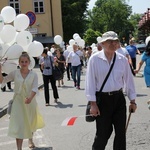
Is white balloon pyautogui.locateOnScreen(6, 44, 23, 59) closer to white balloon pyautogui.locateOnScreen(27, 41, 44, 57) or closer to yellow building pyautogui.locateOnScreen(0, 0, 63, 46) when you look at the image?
white balloon pyautogui.locateOnScreen(27, 41, 44, 57)

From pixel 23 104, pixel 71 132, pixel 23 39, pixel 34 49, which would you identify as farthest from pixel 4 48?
pixel 71 132

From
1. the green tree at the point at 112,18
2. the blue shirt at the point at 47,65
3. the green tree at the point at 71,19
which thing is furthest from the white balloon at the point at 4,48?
the green tree at the point at 112,18

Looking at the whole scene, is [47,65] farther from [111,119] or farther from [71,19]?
[71,19]

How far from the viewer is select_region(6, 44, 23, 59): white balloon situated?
6.38 meters

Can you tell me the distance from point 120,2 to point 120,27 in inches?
346

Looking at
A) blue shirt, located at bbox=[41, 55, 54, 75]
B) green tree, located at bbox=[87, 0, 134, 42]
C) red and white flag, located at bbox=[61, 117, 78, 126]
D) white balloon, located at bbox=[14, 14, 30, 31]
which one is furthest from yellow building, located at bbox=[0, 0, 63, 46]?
green tree, located at bbox=[87, 0, 134, 42]

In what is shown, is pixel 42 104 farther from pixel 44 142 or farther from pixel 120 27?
pixel 120 27

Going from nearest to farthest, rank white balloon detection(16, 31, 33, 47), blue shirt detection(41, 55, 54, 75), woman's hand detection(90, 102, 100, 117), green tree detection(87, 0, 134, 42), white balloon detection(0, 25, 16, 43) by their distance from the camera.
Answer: woman's hand detection(90, 102, 100, 117), white balloon detection(0, 25, 16, 43), white balloon detection(16, 31, 33, 47), blue shirt detection(41, 55, 54, 75), green tree detection(87, 0, 134, 42)

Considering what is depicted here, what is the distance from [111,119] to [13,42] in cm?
245

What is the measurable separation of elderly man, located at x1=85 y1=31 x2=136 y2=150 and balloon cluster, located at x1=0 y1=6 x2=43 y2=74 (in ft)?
5.82

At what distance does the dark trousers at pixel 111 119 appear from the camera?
5.12 meters

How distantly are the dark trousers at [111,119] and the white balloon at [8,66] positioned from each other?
6.46 feet

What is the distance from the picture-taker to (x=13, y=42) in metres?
6.79

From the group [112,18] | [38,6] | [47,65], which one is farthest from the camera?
[112,18]
